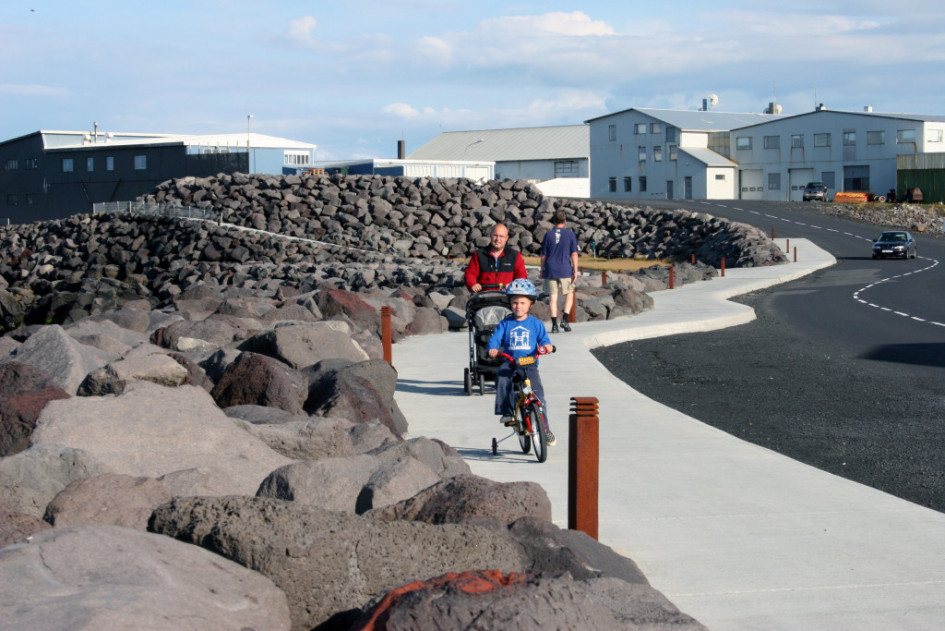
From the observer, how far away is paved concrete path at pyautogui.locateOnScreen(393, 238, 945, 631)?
17.0 ft

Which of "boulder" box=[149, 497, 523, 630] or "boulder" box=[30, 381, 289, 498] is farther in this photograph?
"boulder" box=[30, 381, 289, 498]

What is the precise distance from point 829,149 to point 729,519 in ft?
254

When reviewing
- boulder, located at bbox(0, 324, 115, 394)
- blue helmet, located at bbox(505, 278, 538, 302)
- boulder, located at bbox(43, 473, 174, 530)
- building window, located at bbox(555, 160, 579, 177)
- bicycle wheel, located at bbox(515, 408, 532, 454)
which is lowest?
bicycle wheel, located at bbox(515, 408, 532, 454)

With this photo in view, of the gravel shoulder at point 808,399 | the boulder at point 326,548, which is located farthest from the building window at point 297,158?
the boulder at point 326,548

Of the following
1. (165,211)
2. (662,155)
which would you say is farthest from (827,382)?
(662,155)

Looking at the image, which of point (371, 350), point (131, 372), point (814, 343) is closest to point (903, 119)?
point (814, 343)

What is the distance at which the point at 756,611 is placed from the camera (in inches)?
199

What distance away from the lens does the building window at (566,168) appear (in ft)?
309

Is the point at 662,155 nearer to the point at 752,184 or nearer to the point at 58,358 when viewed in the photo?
the point at 752,184

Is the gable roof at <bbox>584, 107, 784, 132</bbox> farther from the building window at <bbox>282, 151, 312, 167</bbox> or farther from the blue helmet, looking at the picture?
the blue helmet

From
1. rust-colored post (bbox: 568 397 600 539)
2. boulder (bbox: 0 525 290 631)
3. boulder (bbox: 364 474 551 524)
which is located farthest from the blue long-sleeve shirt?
boulder (bbox: 0 525 290 631)

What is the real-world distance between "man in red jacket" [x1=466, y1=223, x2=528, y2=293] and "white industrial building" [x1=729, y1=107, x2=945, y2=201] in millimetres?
67989

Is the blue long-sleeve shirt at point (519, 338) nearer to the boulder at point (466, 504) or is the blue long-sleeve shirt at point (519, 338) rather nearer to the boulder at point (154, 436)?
the boulder at point (154, 436)

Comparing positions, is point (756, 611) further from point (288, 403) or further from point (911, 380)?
point (911, 380)
